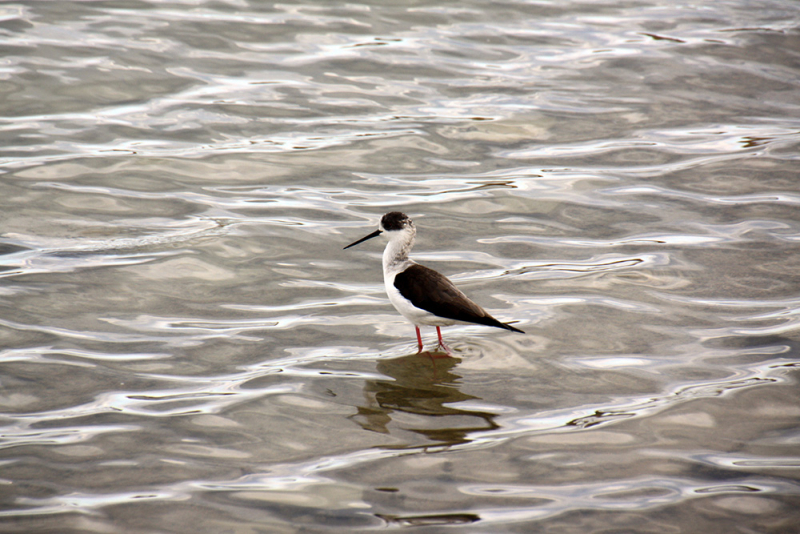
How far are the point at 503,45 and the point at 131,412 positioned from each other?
453 inches

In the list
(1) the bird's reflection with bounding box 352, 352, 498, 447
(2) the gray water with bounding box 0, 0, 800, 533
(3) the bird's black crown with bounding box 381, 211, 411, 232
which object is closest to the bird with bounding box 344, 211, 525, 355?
(3) the bird's black crown with bounding box 381, 211, 411, 232

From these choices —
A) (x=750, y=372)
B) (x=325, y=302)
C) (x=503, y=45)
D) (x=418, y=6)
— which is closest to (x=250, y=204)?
(x=325, y=302)

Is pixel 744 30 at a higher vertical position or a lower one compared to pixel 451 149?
higher

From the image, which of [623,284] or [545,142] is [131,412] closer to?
[623,284]

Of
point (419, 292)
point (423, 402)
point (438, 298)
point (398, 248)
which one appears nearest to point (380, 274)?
point (398, 248)

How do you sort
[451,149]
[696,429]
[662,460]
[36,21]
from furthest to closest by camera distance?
[36,21], [451,149], [696,429], [662,460]

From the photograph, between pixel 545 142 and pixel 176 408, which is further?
pixel 545 142

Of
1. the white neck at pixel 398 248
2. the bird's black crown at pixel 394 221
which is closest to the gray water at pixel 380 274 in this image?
the white neck at pixel 398 248

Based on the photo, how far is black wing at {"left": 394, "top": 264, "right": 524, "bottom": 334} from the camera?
6.27 metres

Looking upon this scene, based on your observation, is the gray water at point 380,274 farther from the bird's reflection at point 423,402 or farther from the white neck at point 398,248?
the white neck at point 398,248

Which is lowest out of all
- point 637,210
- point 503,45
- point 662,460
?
point 662,460

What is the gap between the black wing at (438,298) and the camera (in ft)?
20.6

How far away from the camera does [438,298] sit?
6379 millimetres

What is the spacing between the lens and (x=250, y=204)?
9.83 metres
